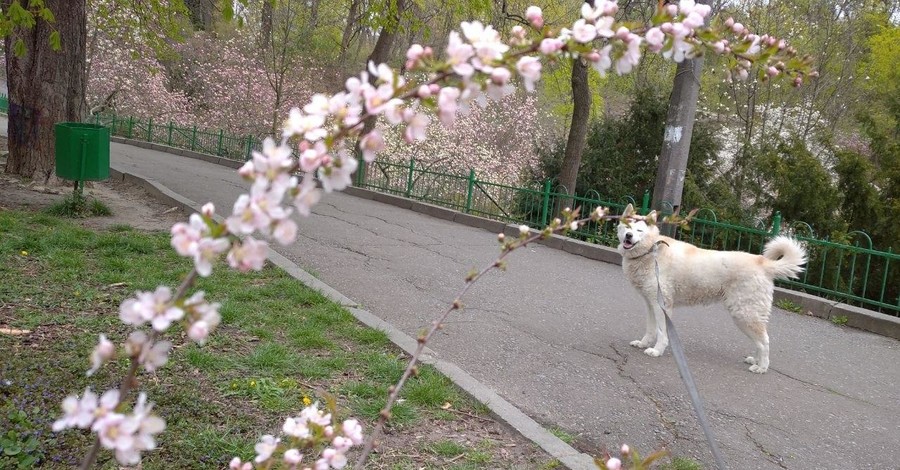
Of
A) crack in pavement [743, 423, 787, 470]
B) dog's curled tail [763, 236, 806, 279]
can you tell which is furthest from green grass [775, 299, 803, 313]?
crack in pavement [743, 423, 787, 470]

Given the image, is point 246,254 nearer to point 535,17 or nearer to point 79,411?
point 79,411

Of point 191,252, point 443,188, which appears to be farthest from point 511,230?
point 191,252

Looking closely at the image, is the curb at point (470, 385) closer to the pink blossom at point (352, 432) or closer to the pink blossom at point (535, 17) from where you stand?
the pink blossom at point (352, 432)

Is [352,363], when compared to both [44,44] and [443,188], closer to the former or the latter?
[44,44]

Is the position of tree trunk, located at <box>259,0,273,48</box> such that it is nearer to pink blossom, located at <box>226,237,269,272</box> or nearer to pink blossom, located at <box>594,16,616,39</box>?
pink blossom, located at <box>594,16,616,39</box>

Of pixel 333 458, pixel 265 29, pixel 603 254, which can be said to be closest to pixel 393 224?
pixel 603 254

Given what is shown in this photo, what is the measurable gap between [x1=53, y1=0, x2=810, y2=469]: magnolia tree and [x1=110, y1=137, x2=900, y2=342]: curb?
24.8 feet

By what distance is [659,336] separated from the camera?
6.03 meters

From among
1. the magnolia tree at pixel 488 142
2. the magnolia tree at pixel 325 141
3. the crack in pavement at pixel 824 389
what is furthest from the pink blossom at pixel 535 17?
A: the magnolia tree at pixel 488 142

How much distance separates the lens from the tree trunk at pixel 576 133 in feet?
44.9

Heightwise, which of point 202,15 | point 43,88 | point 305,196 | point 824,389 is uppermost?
point 202,15

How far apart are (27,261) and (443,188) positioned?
9199 millimetres

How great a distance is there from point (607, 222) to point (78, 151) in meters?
8.48

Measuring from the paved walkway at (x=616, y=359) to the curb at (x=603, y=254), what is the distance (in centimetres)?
21
